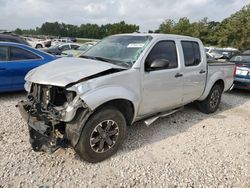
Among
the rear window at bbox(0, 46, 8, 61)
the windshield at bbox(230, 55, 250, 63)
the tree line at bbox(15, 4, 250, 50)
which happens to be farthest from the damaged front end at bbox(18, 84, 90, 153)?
the tree line at bbox(15, 4, 250, 50)

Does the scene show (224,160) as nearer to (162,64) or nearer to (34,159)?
(162,64)

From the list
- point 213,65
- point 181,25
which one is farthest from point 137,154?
point 181,25

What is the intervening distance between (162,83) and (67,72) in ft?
5.38

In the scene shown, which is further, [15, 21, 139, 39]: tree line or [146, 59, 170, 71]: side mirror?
[15, 21, 139, 39]: tree line

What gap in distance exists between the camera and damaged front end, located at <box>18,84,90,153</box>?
9.76 ft

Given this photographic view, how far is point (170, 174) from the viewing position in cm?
319

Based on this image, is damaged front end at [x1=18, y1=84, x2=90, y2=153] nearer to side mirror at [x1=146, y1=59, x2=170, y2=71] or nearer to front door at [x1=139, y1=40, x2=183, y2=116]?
front door at [x1=139, y1=40, x2=183, y2=116]

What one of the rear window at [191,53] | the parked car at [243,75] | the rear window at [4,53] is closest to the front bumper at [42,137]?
the rear window at [191,53]

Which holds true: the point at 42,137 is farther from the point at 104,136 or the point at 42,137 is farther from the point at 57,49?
the point at 57,49

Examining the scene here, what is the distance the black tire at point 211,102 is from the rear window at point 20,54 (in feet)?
14.7

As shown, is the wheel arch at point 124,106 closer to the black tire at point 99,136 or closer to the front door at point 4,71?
the black tire at point 99,136

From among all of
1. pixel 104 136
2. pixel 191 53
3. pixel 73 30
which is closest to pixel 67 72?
pixel 104 136

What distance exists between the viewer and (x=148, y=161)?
136 inches

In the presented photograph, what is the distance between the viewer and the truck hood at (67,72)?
3017 mm
